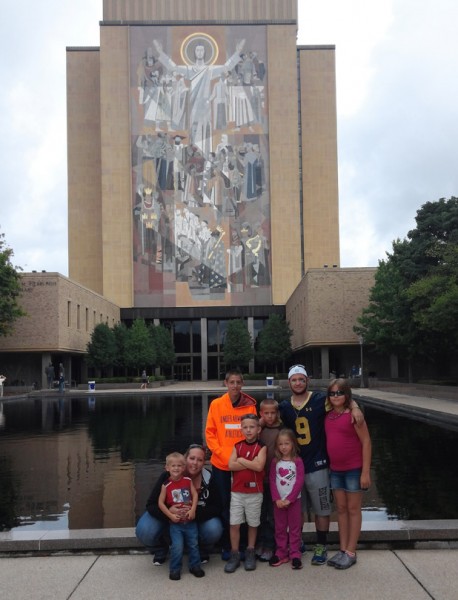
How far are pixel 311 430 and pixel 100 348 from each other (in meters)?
46.1

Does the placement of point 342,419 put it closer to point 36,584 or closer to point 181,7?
point 36,584

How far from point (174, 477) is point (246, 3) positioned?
232 ft

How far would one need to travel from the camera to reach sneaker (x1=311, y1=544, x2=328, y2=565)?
216 inches

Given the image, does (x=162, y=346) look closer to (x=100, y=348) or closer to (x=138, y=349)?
(x=138, y=349)

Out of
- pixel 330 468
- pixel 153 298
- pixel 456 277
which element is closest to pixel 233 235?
pixel 153 298

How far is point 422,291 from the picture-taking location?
27.6 m

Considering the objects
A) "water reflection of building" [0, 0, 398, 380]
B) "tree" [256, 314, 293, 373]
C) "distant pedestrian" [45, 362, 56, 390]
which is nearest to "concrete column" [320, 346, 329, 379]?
"tree" [256, 314, 293, 373]

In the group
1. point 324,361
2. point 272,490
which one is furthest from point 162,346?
point 272,490

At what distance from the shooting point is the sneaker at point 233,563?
5355 mm

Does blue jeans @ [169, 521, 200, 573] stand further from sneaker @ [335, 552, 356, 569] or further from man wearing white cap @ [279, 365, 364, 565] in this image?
sneaker @ [335, 552, 356, 569]

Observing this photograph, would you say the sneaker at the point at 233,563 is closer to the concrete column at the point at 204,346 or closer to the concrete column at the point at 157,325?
the concrete column at the point at 157,325

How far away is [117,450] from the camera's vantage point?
1394 centimetres

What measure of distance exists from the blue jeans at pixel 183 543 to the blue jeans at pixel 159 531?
0.11 m

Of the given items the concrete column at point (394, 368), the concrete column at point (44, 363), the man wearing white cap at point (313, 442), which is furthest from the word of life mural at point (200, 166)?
the man wearing white cap at point (313, 442)
